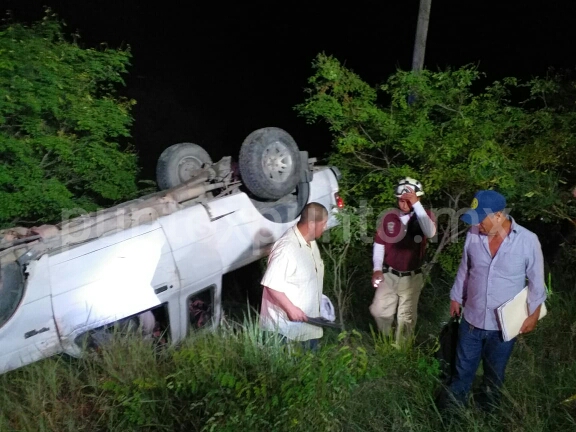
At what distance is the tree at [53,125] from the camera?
591cm

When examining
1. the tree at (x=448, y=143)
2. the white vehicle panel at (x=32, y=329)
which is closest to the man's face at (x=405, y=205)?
the tree at (x=448, y=143)

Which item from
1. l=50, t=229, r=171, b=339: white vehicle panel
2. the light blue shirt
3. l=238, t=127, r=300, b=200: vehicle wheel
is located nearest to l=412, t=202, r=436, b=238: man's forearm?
the light blue shirt

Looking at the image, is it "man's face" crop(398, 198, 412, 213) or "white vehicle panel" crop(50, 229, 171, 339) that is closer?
"white vehicle panel" crop(50, 229, 171, 339)

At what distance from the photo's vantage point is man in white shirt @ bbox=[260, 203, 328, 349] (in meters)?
3.74

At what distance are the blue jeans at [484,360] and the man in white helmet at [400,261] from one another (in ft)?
3.40

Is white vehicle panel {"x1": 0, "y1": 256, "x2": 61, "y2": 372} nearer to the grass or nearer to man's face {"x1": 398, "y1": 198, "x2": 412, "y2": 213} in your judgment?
the grass

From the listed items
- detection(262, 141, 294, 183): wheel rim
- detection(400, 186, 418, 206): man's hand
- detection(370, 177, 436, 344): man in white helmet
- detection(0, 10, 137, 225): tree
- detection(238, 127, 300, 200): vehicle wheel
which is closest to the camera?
detection(400, 186, 418, 206): man's hand

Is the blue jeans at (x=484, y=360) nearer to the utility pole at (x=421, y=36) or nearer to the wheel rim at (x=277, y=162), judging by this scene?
the wheel rim at (x=277, y=162)

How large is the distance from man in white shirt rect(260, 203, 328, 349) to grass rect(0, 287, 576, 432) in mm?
184

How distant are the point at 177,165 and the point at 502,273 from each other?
12.8 feet

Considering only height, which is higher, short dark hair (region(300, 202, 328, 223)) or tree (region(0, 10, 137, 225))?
tree (region(0, 10, 137, 225))

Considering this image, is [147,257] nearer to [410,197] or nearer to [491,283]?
[410,197]

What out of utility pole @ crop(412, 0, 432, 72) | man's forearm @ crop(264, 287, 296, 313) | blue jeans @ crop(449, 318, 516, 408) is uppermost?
utility pole @ crop(412, 0, 432, 72)

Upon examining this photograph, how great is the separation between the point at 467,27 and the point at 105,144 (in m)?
12.7
